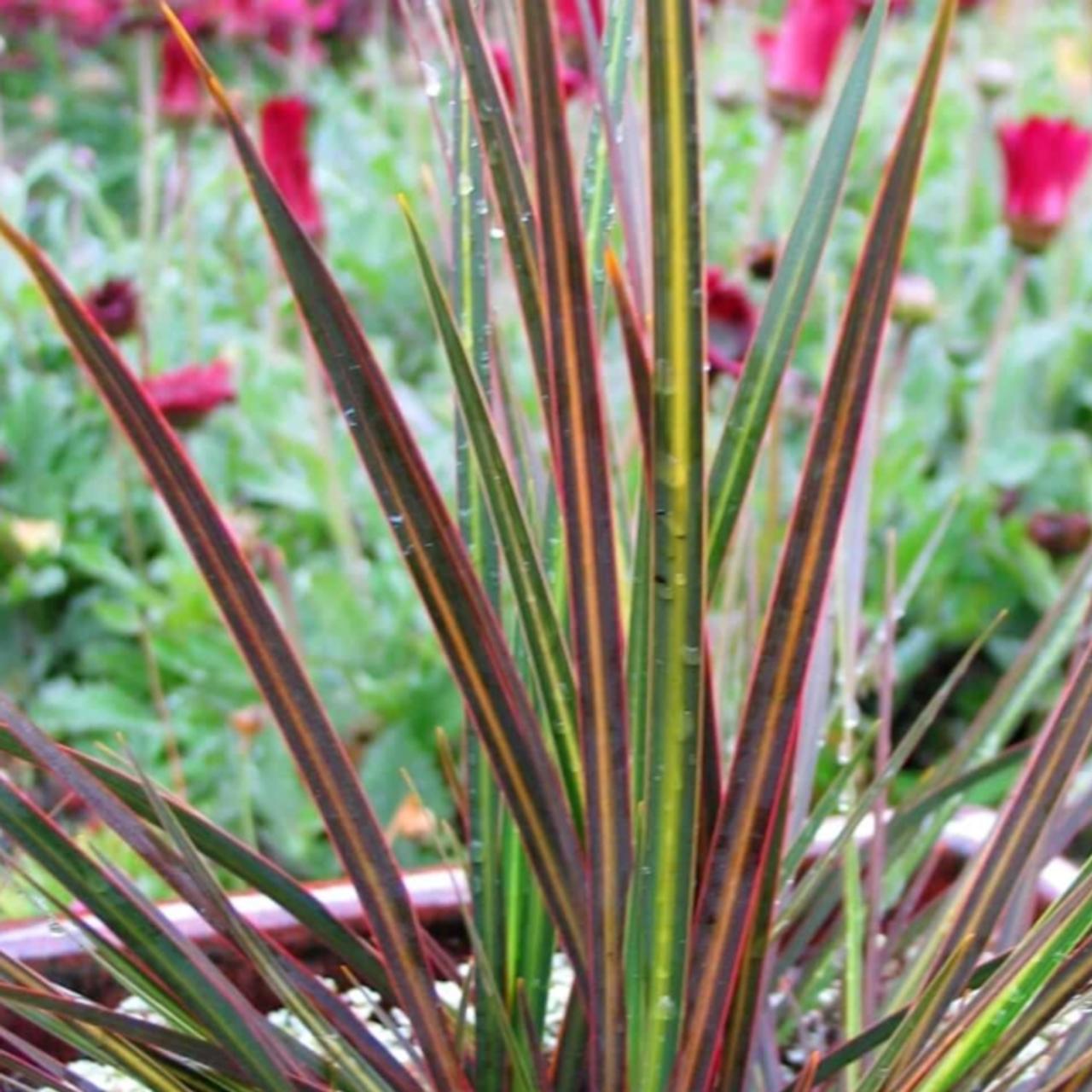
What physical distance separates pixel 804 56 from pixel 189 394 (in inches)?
23.8

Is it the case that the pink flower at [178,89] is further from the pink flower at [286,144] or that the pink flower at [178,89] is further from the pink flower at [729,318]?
the pink flower at [729,318]

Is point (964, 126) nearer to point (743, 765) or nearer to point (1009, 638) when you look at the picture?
point (1009, 638)

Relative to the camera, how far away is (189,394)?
3.76 ft

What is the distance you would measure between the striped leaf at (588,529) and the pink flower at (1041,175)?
0.94 meters

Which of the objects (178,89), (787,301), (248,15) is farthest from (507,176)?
(248,15)

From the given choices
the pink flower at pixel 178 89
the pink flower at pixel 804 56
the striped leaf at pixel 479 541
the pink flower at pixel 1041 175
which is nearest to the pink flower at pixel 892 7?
the pink flower at pixel 804 56

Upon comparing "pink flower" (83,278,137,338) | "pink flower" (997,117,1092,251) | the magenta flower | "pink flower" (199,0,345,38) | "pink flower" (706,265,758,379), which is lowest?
the magenta flower

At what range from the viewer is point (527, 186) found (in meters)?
0.48

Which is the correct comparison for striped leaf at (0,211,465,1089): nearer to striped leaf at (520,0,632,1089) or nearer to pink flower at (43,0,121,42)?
striped leaf at (520,0,632,1089)

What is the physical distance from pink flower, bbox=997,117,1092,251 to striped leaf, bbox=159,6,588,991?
3.07 feet

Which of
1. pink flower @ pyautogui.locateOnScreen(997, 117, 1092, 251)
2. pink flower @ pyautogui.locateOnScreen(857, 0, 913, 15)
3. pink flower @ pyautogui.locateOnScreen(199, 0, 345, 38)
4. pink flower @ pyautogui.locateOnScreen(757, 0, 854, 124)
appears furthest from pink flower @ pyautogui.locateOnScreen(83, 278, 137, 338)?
pink flower @ pyautogui.locateOnScreen(857, 0, 913, 15)

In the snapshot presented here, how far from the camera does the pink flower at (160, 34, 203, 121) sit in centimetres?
146

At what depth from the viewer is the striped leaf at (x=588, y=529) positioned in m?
0.40

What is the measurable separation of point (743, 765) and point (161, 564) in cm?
104
